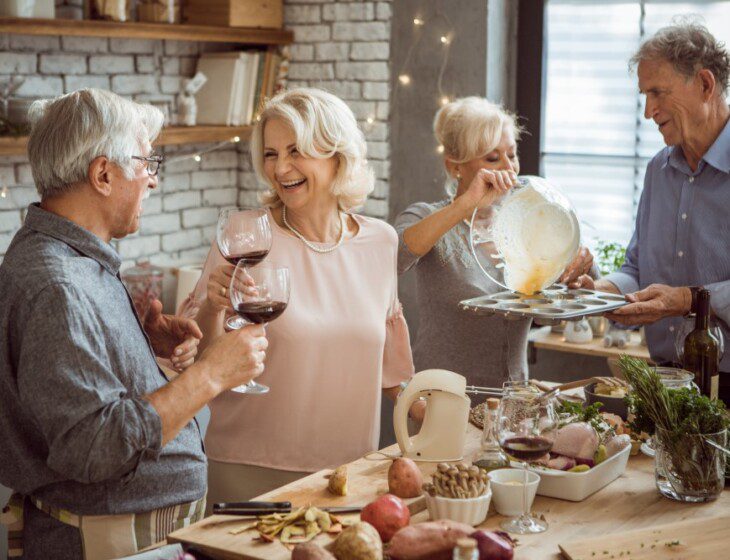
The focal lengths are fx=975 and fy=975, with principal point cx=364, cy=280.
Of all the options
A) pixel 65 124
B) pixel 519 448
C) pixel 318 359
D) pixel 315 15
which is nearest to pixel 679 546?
pixel 519 448

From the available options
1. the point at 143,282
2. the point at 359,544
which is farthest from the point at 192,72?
the point at 359,544

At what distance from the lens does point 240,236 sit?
2100 millimetres

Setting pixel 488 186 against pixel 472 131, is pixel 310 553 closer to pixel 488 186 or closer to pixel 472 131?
pixel 488 186

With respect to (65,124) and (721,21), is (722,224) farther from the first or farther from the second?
(65,124)

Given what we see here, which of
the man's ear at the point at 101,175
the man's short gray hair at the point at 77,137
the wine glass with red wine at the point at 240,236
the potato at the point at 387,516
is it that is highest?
the man's short gray hair at the point at 77,137

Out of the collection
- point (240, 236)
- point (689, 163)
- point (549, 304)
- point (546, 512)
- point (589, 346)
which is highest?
point (689, 163)

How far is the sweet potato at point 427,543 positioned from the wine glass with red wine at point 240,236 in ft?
→ 2.39

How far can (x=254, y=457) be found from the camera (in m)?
2.28

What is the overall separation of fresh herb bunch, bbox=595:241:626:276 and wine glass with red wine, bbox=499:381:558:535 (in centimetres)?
216

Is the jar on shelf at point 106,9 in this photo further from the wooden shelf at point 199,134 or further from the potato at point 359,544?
the potato at point 359,544

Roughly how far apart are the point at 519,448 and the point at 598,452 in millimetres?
308

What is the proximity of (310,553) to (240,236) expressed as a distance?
0.83 meters

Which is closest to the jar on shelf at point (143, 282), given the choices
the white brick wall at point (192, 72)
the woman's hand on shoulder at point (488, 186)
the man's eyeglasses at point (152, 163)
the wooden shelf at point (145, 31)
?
the white brick wall at point (192, 72)

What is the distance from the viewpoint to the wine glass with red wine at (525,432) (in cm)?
168
